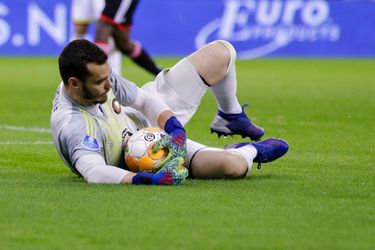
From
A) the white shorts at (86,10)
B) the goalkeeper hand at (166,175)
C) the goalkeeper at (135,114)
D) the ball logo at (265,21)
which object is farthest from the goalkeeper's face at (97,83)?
the ball logo at (265,21)

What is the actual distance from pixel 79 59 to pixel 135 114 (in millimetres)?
826

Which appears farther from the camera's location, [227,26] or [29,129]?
[227,26]

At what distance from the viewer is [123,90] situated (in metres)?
6.56

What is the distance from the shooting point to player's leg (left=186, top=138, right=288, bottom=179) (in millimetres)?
6438

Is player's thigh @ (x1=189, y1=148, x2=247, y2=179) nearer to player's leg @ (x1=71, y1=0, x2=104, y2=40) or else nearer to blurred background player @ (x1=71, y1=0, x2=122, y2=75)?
blurred background player @ (x1=71, y1=0, x2=122, y2=75)

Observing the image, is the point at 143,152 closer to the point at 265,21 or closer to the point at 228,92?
the point at 228,92

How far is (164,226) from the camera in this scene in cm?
490

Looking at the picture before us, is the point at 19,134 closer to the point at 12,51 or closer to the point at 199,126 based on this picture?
the point at 199,126

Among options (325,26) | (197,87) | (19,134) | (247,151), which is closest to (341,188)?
(247,151)

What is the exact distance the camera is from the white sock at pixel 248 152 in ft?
21.5

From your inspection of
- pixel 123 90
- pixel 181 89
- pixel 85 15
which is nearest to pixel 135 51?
pixel 85 15

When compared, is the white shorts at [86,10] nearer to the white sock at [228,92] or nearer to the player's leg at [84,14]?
the player's leg at [84,14]

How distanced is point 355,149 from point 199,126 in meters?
2.42

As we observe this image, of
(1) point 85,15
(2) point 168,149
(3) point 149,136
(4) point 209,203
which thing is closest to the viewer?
(4) point 209,203
